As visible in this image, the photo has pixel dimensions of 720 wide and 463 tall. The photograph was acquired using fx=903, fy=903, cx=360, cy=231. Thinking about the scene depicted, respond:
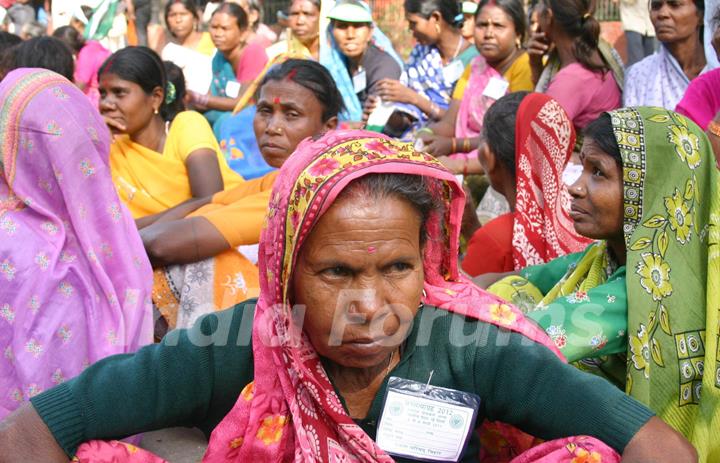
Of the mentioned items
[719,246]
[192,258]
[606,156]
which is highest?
[606,156]

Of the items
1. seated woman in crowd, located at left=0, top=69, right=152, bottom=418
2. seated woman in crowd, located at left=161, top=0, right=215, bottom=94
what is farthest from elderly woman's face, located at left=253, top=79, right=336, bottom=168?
seated woman in crowd, located at left=161, top=0, right=215, bottom=94

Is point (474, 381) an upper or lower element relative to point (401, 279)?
lower

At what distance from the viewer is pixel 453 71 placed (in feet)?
21.7

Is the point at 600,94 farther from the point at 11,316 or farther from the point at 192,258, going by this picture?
the point at 11,316

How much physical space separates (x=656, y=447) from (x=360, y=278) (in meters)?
0.72

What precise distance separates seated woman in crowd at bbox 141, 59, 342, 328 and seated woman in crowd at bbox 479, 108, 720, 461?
1438 mm

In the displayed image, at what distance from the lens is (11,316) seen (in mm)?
3023

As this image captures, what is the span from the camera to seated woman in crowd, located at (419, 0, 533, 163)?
5.91 meters

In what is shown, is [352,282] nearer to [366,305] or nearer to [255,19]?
[366,305]

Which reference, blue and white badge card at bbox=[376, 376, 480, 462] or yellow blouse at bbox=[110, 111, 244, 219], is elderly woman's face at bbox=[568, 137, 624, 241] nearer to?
blue and white badge card at bbox=[376, 376, 480, 462]

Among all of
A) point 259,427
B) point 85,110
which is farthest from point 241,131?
point 259,427

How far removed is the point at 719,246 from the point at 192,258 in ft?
6.80

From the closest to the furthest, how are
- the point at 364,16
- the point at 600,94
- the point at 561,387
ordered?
the point at 561,387
the point at 600,94
the point at 364,16

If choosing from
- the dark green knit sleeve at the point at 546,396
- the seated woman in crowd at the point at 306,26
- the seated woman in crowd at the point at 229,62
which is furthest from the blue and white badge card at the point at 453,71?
the dark green knit sleeve at the point at 546,396
